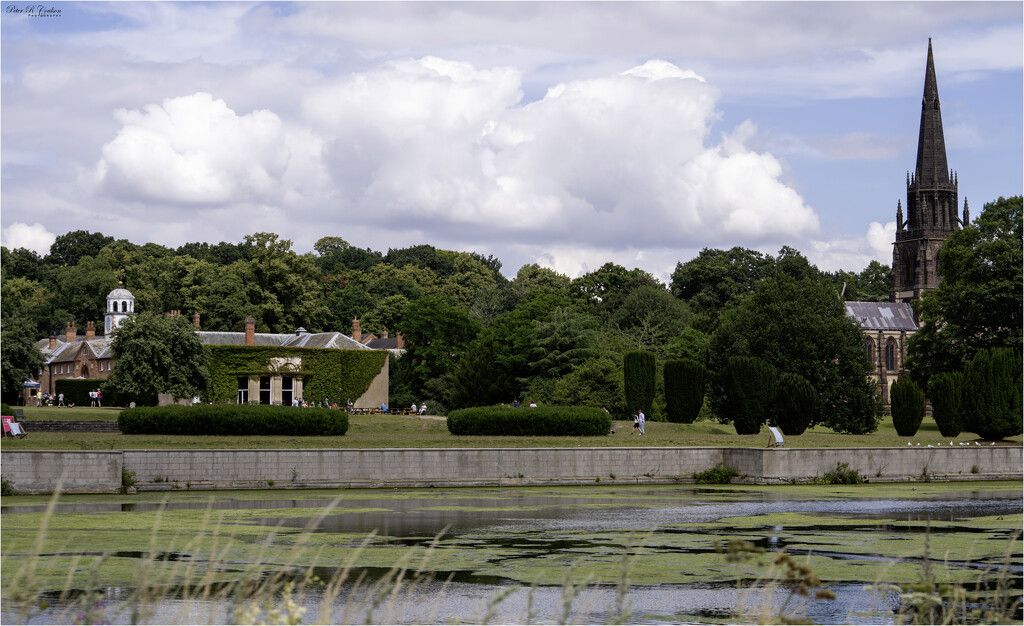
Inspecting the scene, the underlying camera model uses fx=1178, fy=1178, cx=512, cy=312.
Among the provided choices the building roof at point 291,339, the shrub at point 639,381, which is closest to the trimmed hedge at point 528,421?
the shrub at point 639,381

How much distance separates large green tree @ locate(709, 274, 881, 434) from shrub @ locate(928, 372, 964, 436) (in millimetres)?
9654

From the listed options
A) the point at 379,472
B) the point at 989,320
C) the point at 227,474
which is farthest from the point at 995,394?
the point at 227,474

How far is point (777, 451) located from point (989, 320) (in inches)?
1185

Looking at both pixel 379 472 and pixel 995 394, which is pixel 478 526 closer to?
pixel 379 472

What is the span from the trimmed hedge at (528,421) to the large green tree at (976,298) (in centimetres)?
2661

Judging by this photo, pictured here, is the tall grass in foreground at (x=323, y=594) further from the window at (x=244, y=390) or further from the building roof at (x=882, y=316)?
the building roof at (x=882, y=316)

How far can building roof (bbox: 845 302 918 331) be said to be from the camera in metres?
135

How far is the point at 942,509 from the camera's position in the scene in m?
29.5

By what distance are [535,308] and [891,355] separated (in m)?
80.7

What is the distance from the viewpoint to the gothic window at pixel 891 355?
440 ft

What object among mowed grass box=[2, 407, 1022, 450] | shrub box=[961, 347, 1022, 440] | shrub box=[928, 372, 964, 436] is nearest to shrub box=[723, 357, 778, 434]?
mowed grass box=[2, 407, 1022, 450]

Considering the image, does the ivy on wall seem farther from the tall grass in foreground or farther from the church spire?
the church spire

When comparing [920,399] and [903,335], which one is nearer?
[920,399]

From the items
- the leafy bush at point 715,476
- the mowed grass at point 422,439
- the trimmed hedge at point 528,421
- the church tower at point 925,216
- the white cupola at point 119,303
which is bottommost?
the leafy bush at point 715,476
